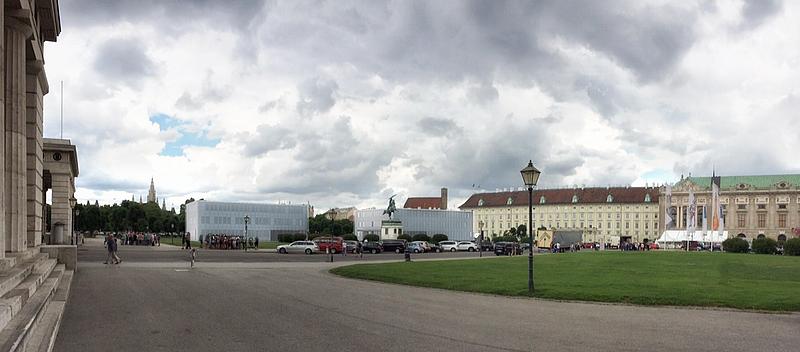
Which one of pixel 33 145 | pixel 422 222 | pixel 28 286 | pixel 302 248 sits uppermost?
pixel 33 145

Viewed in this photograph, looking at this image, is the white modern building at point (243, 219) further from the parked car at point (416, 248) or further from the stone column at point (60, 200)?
the stone column at point (60, 200)

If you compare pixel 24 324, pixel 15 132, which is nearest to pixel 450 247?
pixel 15 132

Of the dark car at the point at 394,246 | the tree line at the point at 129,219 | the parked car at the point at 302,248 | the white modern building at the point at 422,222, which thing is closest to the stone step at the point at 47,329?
the parked car at the point at 302,248

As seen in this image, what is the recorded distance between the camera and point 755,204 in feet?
536

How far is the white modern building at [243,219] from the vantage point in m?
101

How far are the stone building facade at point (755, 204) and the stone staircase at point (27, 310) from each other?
513 ft

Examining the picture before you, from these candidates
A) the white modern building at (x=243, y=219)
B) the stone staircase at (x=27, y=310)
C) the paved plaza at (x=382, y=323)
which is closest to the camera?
the stone staircase at (x=27, y=310)

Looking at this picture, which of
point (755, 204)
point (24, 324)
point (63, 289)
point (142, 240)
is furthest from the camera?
point (755, 204)

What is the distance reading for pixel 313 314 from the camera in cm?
1625

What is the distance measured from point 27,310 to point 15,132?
11.3 m

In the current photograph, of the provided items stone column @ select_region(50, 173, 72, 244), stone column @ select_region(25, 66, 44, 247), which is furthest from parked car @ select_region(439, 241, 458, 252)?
stone column @ select_region(25, 66, 44, 247)

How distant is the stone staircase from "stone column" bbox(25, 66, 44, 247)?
10030 mm

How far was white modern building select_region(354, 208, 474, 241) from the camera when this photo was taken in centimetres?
11925

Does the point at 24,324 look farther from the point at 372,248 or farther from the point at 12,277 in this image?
the point at 372,248
